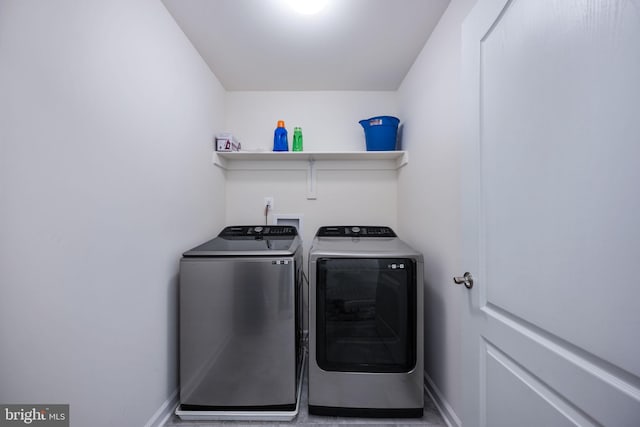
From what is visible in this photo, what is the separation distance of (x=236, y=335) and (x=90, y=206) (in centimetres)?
100

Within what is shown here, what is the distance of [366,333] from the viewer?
5.01 feet

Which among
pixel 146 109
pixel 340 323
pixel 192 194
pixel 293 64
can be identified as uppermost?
pixel 293 64

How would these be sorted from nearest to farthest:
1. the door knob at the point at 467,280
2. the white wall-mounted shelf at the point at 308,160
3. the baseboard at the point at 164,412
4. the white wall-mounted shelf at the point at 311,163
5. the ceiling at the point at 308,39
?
the door knob at the point at 467,280, the baseboard at the point at 164,412, the ceiling at the point at 308,39, the white wall-mounted shelf at the point at 308,160, the white wall-mounted shelf at the point at 311,163

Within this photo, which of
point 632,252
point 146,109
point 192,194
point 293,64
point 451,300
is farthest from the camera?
point 293,64

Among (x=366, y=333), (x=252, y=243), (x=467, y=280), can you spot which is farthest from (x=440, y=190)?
(x=252, y=243)

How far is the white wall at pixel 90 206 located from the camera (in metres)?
0.77

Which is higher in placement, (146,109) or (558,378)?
(146,109)

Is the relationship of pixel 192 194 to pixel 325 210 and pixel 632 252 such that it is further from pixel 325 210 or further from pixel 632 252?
pixel 632 252

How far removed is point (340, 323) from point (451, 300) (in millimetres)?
672

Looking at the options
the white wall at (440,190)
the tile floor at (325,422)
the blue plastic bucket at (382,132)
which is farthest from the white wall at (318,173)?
the tile floor at (325,422)

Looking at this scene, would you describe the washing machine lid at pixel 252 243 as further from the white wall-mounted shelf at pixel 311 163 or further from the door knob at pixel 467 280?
the door knob at pixel 467 280

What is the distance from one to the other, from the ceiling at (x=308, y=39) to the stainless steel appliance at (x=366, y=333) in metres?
1.46

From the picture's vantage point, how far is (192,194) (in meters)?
1.79

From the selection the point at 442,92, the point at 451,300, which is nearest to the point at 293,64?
the point at 442,92
